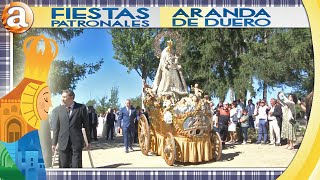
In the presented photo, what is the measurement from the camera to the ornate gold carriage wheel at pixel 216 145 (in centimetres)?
834

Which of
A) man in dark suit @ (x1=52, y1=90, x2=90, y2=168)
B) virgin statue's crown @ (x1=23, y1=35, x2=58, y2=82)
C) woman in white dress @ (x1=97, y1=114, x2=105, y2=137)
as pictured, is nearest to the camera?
virgin statue's crown @ (x1=23, y1=35, x2=58, y2=82)

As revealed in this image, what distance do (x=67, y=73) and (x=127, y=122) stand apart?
1.07 meters

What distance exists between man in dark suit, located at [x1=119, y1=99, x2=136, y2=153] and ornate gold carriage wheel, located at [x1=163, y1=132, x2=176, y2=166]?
474 mm

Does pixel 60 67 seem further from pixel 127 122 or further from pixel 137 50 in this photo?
pixel 127 122

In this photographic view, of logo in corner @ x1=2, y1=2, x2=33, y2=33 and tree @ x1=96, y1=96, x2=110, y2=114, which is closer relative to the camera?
logo in corner @ x1=2, y1=2, x2=33, y2=33

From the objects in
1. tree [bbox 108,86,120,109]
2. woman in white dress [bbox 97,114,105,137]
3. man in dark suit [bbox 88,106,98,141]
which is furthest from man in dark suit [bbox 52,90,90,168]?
tree [bbox 108,86,120,109]

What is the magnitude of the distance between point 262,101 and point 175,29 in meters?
1.59

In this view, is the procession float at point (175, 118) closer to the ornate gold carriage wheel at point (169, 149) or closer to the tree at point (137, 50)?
the ornate gold carriage wheel at point (169, 149)

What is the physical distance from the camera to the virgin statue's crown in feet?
26.5

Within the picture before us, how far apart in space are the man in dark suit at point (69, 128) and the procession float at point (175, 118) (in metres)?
0.84

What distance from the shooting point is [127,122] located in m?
8.40

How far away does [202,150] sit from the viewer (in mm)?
8289

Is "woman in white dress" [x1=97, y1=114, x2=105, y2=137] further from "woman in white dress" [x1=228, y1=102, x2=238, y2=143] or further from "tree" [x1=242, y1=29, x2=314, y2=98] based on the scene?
"tree" [x1=242, y1=29, x2=314, y2=98]

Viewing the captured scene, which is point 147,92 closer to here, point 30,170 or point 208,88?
point 208,88
